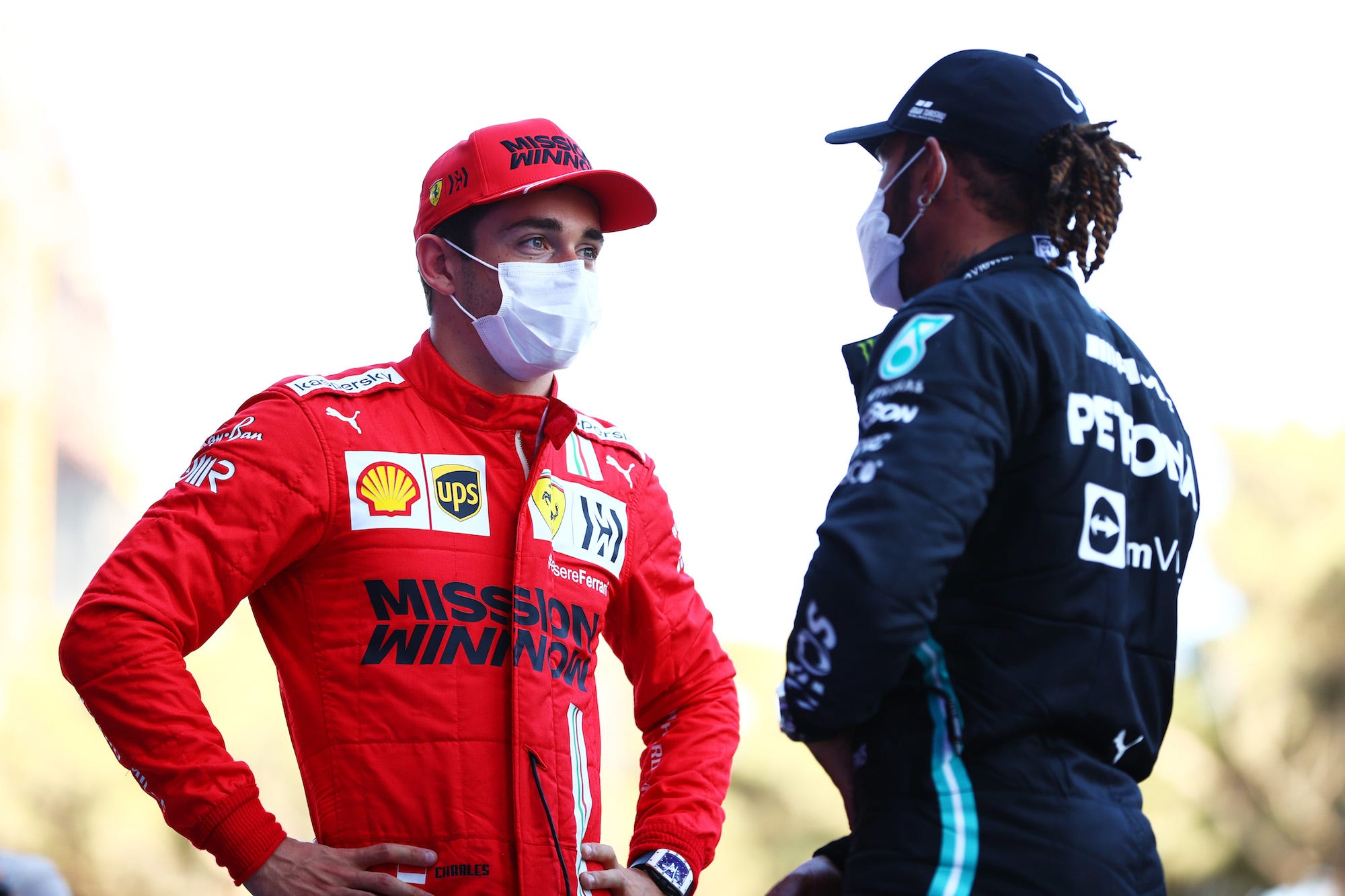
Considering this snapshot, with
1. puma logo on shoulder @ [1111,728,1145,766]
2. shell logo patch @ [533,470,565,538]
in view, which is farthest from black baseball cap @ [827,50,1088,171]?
shell logo patch @ [533,470,565,538]

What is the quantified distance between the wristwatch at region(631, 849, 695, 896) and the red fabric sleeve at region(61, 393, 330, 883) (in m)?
0.62

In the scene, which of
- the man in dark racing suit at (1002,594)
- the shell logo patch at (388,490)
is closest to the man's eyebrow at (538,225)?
the shell logo patch at (388,490)

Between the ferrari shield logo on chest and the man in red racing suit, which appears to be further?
the ferrari shield logo on chest

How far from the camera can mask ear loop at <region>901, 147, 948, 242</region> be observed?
180 cm

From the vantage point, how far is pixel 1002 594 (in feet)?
5.03

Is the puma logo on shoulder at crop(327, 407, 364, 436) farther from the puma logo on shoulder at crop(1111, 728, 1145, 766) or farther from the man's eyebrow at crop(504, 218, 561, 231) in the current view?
the puma logo on shoulder at crop(1111, 728, 1145, 766)

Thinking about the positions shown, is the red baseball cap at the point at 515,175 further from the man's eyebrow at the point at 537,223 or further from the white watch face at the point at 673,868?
the white watch face at the point at 673,868

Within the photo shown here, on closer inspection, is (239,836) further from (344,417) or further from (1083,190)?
(1083,190)

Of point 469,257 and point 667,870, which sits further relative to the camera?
point 469,257

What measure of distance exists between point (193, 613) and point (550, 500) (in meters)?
0.64

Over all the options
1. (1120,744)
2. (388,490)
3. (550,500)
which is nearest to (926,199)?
(1120,744)

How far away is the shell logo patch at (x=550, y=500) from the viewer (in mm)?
2289

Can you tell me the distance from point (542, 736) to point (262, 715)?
3433 millimetres

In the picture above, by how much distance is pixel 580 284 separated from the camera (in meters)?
2.48
